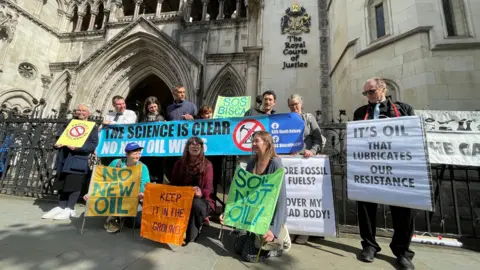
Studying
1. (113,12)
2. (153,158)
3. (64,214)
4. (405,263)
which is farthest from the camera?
(113,12)

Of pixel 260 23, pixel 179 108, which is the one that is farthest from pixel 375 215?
pixel 260 23

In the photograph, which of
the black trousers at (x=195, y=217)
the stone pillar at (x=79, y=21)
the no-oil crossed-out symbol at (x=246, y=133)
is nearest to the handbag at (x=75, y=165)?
the black trousers at (x=195, y=217)

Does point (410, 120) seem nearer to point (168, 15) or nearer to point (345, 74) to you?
point (345, 74)

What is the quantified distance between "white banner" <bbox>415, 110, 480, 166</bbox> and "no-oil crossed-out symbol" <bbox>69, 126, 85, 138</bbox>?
602cm

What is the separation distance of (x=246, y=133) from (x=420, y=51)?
5.80 m

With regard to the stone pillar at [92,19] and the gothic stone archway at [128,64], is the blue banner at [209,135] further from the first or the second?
the stone pillar at [92,19]

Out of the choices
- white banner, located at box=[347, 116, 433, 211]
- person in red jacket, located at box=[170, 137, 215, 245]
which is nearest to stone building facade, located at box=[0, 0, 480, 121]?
white banner, located at box=[347, 116, 433, 211]

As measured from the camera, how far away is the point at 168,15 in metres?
14.0

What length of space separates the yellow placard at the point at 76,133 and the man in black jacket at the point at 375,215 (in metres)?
4.82

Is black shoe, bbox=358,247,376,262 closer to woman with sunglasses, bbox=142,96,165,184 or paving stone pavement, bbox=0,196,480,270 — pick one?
paving stone pavement, bbox=0,196,480,270

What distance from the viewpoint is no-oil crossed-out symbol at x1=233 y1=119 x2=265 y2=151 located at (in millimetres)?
4113

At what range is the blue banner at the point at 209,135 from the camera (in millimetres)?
3887

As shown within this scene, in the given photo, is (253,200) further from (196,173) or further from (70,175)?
(70,175)

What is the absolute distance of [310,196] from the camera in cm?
341
